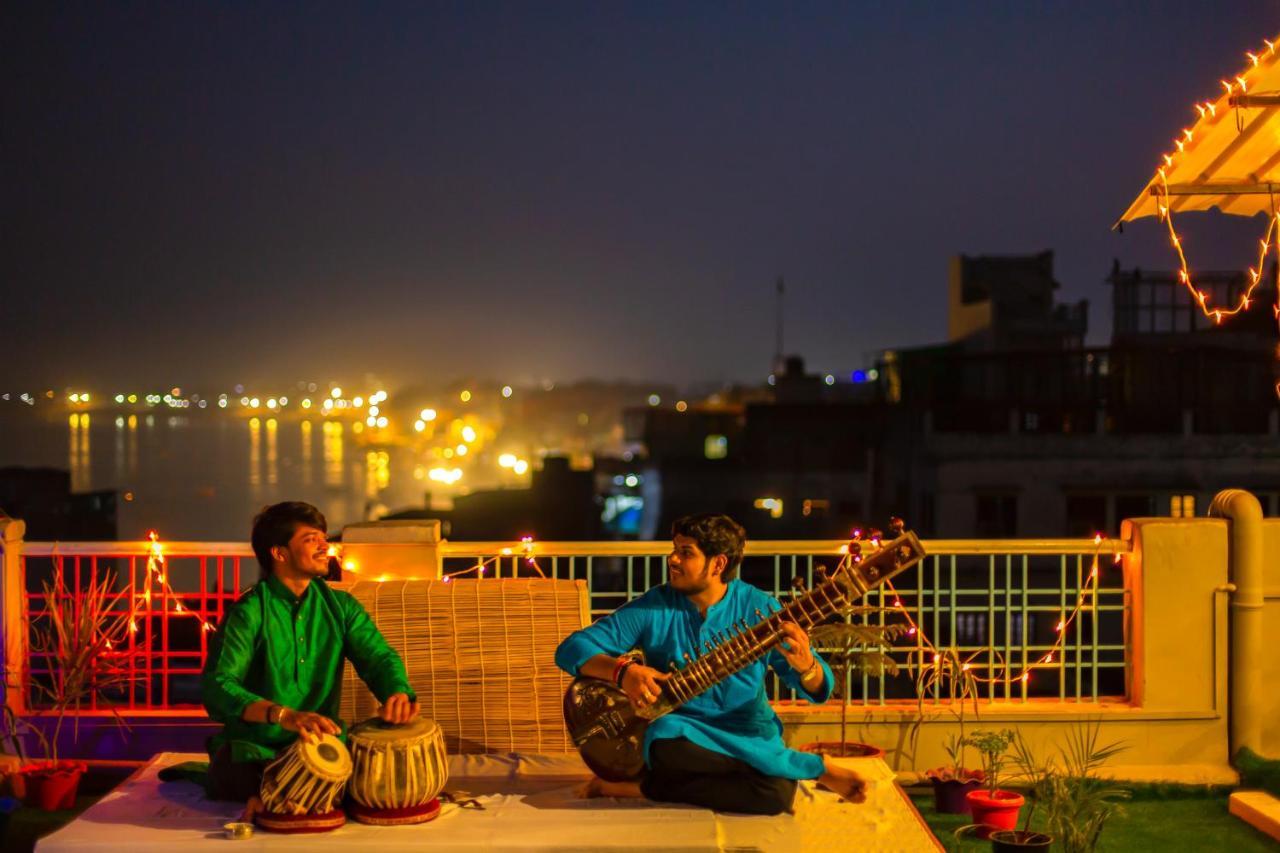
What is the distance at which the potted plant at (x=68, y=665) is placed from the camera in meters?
6.53

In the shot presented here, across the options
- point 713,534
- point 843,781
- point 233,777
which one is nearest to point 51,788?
point 233,777

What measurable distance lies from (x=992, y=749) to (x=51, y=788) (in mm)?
4362

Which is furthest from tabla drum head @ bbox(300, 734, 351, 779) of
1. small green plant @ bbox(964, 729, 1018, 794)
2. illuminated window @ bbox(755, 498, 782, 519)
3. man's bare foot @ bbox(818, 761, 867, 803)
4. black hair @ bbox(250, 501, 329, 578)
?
illuminated window @ bbox(755, 498, 782, 519)

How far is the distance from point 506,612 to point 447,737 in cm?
63

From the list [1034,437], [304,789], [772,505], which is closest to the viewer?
[304,789]

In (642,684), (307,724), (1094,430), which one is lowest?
(307,724)

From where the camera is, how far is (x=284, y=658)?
5254 millimetres

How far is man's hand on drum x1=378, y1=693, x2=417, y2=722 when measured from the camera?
16.8 ft

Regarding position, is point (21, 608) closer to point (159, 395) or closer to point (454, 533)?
point (454, 533)

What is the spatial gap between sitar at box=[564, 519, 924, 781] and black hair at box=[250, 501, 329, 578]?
1.18 m

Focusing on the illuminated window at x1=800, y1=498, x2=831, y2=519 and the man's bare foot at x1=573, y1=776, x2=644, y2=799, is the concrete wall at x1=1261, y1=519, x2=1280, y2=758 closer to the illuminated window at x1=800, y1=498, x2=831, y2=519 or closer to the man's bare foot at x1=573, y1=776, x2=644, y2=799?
the man's bare foot at x1=573, y1=776, x2=644, y2=799

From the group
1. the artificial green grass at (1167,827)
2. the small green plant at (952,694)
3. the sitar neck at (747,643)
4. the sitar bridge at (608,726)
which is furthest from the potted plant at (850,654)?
the sitar bridge at (608,726)

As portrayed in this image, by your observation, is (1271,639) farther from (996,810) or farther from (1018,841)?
(1018,841)

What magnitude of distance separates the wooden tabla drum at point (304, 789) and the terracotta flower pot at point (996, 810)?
279cm
